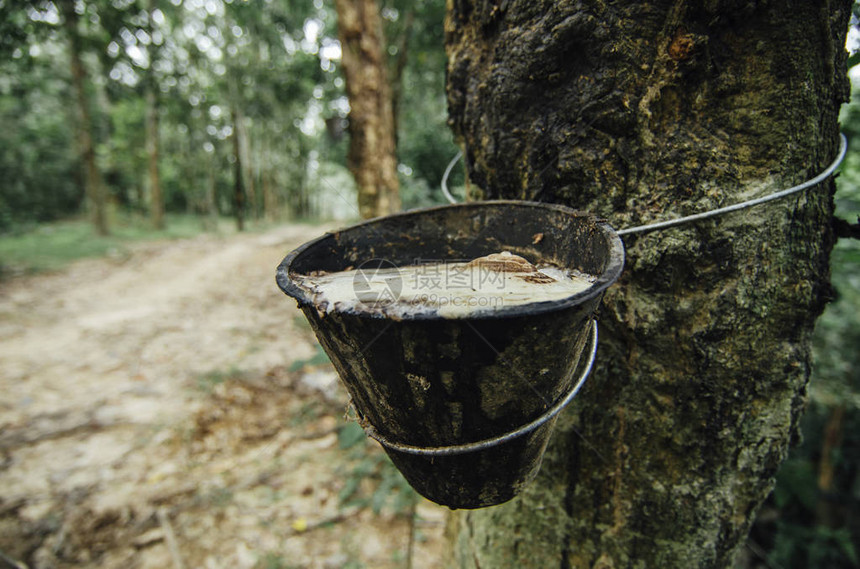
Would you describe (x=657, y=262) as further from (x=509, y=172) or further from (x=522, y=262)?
(x=509, y=172)

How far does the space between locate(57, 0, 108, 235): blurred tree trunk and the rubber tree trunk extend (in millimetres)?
13084

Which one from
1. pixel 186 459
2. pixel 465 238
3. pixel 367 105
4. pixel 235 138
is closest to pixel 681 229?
pixel 465 238

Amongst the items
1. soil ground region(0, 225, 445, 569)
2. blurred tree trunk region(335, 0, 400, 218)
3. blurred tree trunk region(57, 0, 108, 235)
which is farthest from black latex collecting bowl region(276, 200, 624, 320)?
blurred tree trunk region(57, 0, 108, 235)

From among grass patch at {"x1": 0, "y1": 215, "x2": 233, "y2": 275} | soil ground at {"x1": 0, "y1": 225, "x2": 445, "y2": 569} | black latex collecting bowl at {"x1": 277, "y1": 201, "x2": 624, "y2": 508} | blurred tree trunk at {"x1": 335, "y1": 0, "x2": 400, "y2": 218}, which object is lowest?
soil ground at {"x1": 0, "y1": 225, "x2": 445, "y2": 569}

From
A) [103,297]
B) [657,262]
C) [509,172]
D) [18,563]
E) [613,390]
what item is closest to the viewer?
[657,262]

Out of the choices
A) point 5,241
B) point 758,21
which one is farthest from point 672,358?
point 5,241

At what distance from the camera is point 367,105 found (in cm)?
380

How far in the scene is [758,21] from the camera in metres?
0.92

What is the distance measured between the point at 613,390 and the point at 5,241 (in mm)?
15184

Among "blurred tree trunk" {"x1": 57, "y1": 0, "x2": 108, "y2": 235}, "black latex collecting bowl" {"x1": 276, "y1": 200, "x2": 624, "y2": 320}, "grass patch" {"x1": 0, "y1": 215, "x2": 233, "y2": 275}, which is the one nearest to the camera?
"black latex collecting bowl" {"x1": 276, "y1": 200, "x2": 624, "y2": 320}

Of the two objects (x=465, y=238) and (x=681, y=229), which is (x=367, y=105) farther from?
(x=681, y=229)

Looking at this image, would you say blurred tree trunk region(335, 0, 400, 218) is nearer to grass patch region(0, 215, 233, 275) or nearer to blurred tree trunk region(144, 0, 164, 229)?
grass patch region(0, 215, 233, 275)

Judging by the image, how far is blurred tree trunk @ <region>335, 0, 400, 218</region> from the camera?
12.2 ft

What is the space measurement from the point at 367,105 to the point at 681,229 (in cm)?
349
